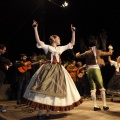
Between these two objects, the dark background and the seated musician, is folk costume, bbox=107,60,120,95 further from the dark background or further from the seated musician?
the dark background

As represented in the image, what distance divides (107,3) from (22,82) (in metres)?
9.42

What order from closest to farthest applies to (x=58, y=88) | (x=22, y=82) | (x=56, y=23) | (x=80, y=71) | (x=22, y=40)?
(x=58, y=88)
(x=22, y=82)
(x=80, y=71)
(x=22, y=40)
(x=56, y=23)

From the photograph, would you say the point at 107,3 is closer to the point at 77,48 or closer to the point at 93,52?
the point at 77,48

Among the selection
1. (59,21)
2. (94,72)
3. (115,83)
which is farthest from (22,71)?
(59,21)

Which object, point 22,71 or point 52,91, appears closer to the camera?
point 52,91

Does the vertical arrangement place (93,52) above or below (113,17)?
below

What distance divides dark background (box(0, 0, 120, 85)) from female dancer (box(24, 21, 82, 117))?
30.2 ft

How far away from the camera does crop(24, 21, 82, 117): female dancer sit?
527cm

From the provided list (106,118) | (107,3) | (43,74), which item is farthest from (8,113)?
(107,3)

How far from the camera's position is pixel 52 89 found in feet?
17.6

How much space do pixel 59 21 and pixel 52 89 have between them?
42.6 feet

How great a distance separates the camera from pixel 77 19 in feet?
57.2

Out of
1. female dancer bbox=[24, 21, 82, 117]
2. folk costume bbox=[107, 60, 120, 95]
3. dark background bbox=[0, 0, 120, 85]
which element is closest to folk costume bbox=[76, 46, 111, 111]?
female dancer bbox=[24, 21, 82, 117]

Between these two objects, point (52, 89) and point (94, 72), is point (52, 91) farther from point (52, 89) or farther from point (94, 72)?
point (94, 72)
